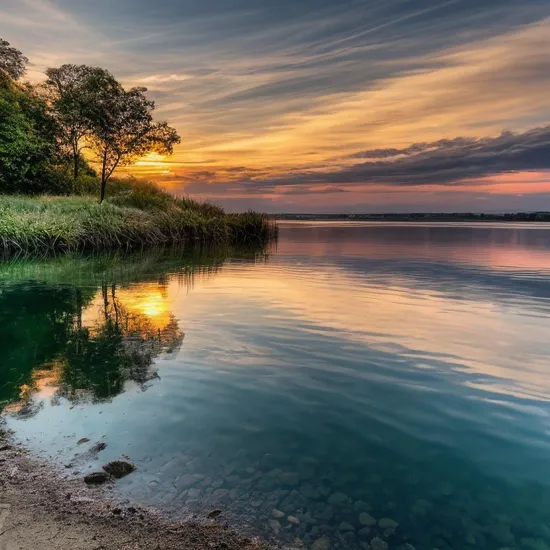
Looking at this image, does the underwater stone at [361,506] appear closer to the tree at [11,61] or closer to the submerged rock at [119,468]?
the submerged rock at [119,468]

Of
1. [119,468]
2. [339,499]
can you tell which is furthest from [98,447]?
Answer: [339,499]

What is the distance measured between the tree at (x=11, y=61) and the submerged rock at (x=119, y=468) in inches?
1872

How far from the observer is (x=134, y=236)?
30.0m

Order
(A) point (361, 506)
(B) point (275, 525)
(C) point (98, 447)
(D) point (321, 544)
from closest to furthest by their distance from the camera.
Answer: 1. (D) point (321, 544)
2. (B) point (275, 525)
3. (A) point (361, 506)
4. (C) point (98, 447)

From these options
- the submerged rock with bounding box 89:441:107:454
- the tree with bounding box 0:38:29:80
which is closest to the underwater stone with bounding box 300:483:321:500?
the submerged rock with bounding box 89:441:107:454

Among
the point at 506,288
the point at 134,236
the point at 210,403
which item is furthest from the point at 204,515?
the point at 134,236

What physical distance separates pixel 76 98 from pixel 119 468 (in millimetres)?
37096

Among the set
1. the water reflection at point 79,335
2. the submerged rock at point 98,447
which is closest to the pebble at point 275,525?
the submerged rock at point 98,447

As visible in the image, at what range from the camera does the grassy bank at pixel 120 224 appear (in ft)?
75.8

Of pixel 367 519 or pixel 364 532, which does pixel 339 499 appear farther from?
pixel 364 532

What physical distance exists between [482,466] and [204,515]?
2544 millimetres

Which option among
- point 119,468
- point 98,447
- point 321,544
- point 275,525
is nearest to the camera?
point 321,544

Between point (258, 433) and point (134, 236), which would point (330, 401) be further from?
point (134, 236)

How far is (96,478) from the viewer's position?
12.1 feet
